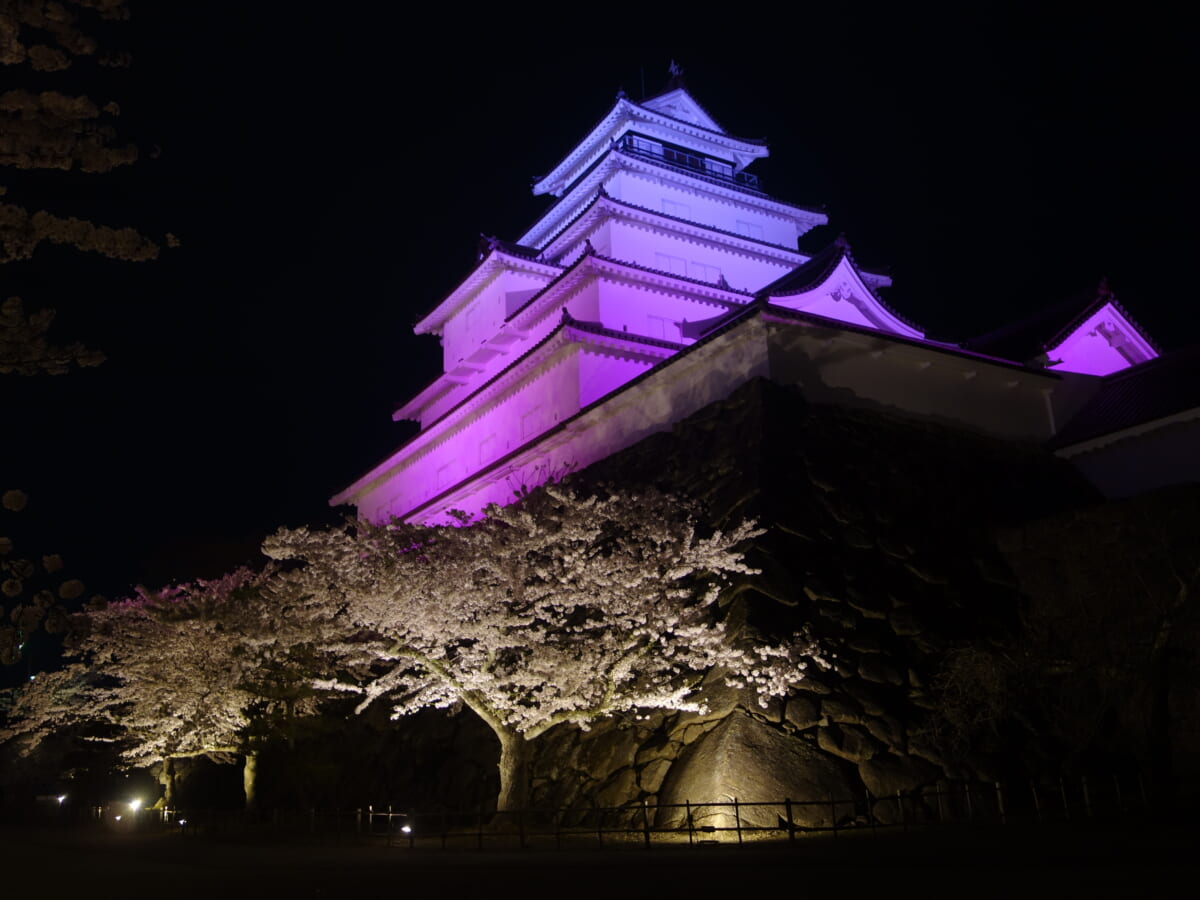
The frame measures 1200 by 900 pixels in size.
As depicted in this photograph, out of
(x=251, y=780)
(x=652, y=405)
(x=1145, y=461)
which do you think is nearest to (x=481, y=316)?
(x=652, y=405)

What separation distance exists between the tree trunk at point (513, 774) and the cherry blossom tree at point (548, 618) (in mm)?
18

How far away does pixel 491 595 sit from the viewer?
13289 millimetres

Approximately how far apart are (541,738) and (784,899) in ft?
26.6

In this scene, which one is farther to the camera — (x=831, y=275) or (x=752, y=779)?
(x=831, y=275)

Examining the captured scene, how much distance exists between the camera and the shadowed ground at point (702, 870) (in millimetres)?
7109

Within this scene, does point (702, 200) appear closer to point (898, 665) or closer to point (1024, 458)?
point (1024, 458)

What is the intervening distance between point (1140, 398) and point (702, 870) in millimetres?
14881

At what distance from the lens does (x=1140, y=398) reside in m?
18.5

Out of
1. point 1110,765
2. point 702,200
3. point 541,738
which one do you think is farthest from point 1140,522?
point 702,200

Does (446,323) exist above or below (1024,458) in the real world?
above

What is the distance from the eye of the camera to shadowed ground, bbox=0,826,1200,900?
7.11m

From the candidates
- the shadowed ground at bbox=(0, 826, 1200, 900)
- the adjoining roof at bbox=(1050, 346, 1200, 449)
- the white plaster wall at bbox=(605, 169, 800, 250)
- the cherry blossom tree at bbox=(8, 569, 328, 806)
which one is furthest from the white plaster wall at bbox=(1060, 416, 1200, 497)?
the cherry blossom tree at bbox=(8, 569, 328, 806)

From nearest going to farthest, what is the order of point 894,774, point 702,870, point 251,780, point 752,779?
1. point 702,870
2. point 752,779
3. point 894,774
4. point 251,780

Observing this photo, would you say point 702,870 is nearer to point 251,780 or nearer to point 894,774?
point 894,774
